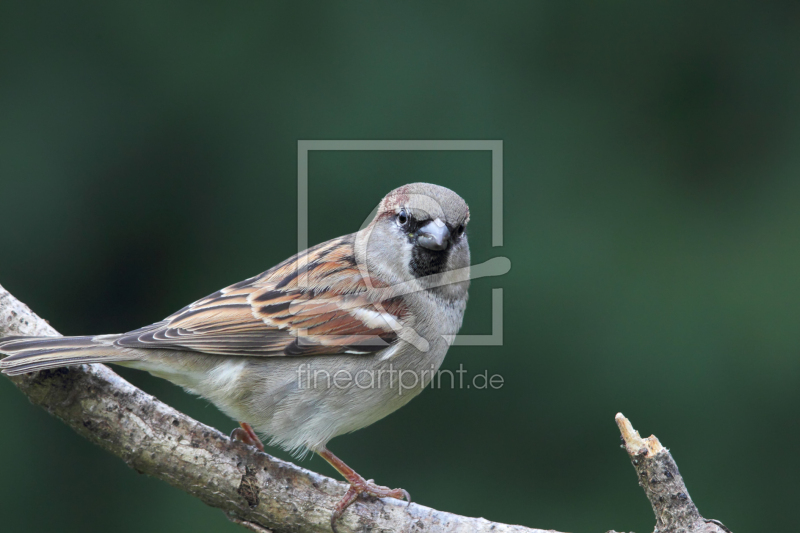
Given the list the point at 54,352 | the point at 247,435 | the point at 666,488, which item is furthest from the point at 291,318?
the point at 666,488

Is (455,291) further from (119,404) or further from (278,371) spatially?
(119,404)

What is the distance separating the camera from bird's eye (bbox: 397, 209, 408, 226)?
8.63 feet

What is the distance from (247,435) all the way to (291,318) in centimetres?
46

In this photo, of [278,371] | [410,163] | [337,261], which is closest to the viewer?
[278,371]

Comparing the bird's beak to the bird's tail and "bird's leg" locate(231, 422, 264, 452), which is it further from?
the bird's tail

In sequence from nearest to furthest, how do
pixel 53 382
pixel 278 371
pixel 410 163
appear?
pixel 53 382
pixel 278 371
pixel 410 163

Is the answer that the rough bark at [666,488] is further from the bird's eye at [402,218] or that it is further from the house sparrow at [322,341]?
the bird's eye at [402,218]

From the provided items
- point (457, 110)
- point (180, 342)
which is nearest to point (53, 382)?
point (180, 342)

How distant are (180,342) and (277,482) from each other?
0.55 m

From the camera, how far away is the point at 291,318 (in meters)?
2.48

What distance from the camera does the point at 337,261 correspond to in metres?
2.72

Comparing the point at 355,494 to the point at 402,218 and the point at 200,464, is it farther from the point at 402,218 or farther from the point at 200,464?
the point at 402,218

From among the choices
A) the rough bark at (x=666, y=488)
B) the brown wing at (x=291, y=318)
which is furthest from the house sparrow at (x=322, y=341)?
the rough bark at (x=666, y=488)

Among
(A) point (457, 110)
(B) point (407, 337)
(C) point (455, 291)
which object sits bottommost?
(B) point (407, 337)
